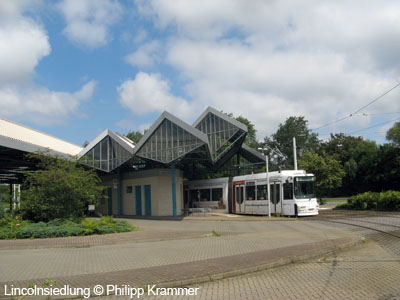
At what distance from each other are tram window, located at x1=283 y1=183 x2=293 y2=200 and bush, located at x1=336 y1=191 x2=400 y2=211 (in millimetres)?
8029

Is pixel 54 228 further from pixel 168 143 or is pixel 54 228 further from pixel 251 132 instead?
pixel 251 132

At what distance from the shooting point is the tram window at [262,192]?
1093 inches

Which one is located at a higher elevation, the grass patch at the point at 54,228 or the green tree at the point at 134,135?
the green tree at the point at 134,135

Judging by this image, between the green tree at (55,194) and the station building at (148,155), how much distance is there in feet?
14.1

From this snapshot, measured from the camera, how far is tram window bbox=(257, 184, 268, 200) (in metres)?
27.8

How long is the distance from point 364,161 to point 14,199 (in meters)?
51.8

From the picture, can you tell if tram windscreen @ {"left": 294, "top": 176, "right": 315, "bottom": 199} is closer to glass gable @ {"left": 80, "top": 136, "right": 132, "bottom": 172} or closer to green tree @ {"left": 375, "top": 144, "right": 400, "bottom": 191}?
glass gable @ {"left": 80, "top": 136, "right": 132, "bottom": 172}

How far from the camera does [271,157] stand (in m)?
81.9

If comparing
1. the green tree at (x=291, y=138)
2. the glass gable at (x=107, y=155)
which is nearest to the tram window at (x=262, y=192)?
the glass gable at (x=107, y=155)

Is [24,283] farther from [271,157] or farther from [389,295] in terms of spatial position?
[271,157]

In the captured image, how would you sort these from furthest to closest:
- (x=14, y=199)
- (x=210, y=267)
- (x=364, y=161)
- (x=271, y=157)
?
(x=271, y=157)
(x=364, y=161)
(x=14, y=199)
(x=210, y=267)

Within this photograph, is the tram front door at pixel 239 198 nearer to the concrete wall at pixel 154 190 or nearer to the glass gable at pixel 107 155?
the concrete wall at pixel 154 190

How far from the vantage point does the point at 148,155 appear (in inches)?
1137

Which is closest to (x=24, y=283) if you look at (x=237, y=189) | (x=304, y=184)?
(x=304, y=184)
